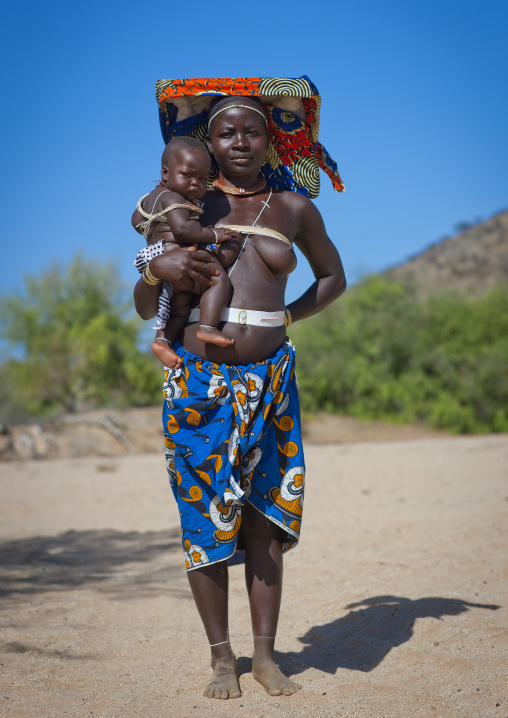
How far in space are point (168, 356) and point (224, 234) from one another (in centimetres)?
53

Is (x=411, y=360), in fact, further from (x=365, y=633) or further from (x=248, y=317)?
(x=248, y=317)

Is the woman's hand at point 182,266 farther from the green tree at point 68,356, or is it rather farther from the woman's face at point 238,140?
the green tree at point 68,356

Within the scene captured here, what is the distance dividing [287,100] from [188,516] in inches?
72.1

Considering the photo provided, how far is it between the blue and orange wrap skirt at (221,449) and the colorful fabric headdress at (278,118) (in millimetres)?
943

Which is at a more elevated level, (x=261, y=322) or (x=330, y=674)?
(x=261, y=322)

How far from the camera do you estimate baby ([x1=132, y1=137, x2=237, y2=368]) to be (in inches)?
100

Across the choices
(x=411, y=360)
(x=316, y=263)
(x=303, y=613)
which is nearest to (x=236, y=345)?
(x=316, y=263)

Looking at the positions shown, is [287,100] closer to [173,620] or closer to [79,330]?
[173,620]

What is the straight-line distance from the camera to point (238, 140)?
2.75m

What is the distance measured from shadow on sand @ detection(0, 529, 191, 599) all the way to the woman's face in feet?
9.76

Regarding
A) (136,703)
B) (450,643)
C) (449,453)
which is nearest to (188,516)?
(136,703)

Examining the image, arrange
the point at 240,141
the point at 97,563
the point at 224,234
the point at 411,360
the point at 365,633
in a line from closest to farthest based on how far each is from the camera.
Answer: the point at 224,234, the point at 240,141, the point at 365,633, the point at 97,563, the point at 411,360

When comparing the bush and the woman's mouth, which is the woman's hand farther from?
the bush

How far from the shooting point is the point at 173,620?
157 inches
